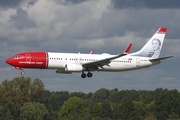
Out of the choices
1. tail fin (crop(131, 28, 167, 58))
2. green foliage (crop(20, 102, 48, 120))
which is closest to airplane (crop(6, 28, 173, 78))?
tail fin (crop(131, 28, 167, 58))

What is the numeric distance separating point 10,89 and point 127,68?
300 ft

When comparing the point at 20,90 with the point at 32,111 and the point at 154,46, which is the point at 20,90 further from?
the point at 154,46

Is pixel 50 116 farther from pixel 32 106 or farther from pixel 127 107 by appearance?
pixel 127 107

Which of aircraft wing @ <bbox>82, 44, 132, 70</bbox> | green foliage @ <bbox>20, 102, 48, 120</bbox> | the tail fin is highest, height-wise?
the tail fin

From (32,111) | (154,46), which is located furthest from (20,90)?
(154,46)

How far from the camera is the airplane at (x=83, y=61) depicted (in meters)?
103

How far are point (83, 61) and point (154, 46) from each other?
17173 millimetres

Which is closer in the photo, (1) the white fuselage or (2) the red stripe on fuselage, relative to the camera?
(2) the red stripe on fuselage

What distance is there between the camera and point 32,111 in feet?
623

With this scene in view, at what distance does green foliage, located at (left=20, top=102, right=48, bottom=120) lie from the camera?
189m

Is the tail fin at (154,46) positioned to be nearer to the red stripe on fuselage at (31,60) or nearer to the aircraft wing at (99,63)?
the aircraft wing at (99,63)

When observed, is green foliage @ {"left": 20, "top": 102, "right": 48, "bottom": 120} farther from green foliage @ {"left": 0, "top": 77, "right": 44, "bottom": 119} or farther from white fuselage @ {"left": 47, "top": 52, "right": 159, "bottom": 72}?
white fuselage @ {"left": 47, "top": 52, "right": 159, "bottom": 72}

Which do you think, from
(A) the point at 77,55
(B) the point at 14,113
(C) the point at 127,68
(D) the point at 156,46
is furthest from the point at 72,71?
(B) the point at 14,113

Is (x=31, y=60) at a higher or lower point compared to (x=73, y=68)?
higher
